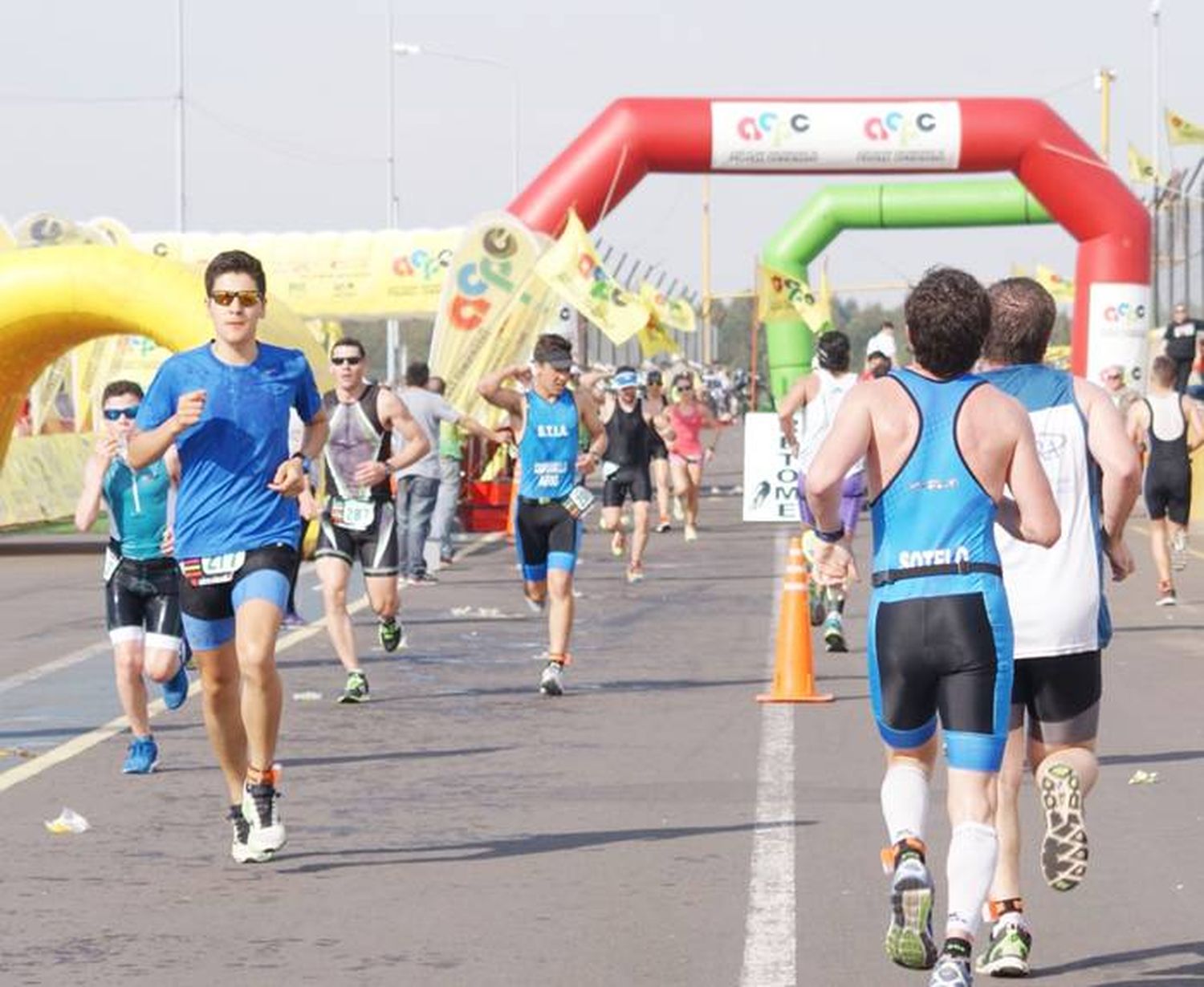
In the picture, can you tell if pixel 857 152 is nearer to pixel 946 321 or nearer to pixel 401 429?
pixel 401 429

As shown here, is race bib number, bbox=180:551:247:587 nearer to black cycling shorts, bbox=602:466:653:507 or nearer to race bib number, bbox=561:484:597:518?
race bib number, bbox=561:484:597:518

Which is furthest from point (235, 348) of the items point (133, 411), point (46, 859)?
point (133, 411)

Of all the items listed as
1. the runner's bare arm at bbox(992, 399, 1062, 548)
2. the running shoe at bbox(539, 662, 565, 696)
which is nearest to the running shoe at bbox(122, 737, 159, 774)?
the running shoe at bbox(539, 662, 565, 696)

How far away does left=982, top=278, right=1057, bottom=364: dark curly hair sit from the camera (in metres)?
7.21

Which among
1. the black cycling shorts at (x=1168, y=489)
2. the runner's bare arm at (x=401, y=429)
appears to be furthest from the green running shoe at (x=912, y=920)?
the black cycling shorts at (x=1168, y=489)

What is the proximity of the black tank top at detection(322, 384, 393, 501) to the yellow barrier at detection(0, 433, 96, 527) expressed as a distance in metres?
16.5

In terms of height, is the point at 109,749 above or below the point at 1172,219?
below

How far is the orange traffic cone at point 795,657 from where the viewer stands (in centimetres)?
1388

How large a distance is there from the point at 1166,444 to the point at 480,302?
12961 millimetres

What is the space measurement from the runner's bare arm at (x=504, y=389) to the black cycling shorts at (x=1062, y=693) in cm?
856

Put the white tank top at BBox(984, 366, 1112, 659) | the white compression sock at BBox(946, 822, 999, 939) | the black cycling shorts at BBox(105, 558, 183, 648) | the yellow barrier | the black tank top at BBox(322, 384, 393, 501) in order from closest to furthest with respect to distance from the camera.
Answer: the white compression sock at BBox(946, 822, 999, 939), the white tank top at BBox(984, 366, 1112, 659), the black cycling shorts at BBox(105, 558, 183, 648), the black tank top at BBox(322, 384, 393, 501), the yellow barrier

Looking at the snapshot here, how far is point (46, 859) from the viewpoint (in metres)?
9.16

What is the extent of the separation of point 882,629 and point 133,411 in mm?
5671

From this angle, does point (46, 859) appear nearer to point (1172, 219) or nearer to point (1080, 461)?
point (1080, 461)
